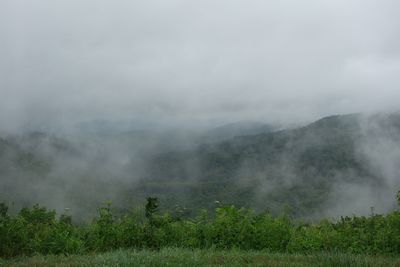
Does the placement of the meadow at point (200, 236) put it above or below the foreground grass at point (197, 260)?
above

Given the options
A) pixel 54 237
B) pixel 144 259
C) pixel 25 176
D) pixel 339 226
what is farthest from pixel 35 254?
pixel 25 176

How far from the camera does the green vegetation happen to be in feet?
37.0

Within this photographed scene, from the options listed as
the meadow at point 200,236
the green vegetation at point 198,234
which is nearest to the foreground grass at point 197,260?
the meadow at point 200,236

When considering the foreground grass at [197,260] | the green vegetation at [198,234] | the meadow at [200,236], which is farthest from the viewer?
the green vegetation at [198,234]

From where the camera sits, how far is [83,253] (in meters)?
10.8

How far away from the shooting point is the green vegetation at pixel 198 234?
1128 centimetres

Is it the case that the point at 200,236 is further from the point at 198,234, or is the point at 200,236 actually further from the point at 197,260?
the point at 197,260

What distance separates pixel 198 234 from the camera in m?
12.5

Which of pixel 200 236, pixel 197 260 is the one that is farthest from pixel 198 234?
pixel 197 260

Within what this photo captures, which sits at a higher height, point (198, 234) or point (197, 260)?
point (198, 234)

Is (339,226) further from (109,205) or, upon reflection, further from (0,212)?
(0,212)

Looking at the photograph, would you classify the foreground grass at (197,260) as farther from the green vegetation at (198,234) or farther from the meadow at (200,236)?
the green vegetation at (198,234)

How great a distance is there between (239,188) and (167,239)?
18705cm

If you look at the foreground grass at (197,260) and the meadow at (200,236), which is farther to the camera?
the meadow at (200,236)
